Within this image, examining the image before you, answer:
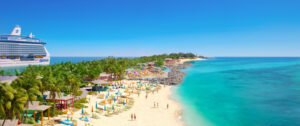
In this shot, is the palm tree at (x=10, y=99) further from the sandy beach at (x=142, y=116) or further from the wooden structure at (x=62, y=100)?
the wooden structure at (x=62, y=100)

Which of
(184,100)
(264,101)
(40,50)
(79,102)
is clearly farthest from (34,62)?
(264,101)

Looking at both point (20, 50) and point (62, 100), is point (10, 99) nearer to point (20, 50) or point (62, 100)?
point (62, 100)

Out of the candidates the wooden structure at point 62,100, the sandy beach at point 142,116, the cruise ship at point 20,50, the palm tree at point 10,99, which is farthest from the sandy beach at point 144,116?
the cruise ship at point 20,50

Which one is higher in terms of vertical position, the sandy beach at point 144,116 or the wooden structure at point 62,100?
the wooden structure at point 62,100

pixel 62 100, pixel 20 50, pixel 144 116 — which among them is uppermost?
pixel 20 50

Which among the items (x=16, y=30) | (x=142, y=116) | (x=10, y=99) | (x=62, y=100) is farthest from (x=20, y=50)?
(x=10, y=99)

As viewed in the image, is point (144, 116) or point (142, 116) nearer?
point (142, 116)

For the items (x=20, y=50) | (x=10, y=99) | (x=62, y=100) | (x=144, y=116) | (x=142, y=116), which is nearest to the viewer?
(x=10, y=99)

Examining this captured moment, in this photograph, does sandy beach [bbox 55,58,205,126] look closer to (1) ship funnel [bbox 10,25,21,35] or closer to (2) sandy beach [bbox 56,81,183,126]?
(2) sandy beach [bbox 56,81,183,126]

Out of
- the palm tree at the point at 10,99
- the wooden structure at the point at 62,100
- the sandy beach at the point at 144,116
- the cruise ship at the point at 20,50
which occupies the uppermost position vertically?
the cruise ship at the point at 20,50
